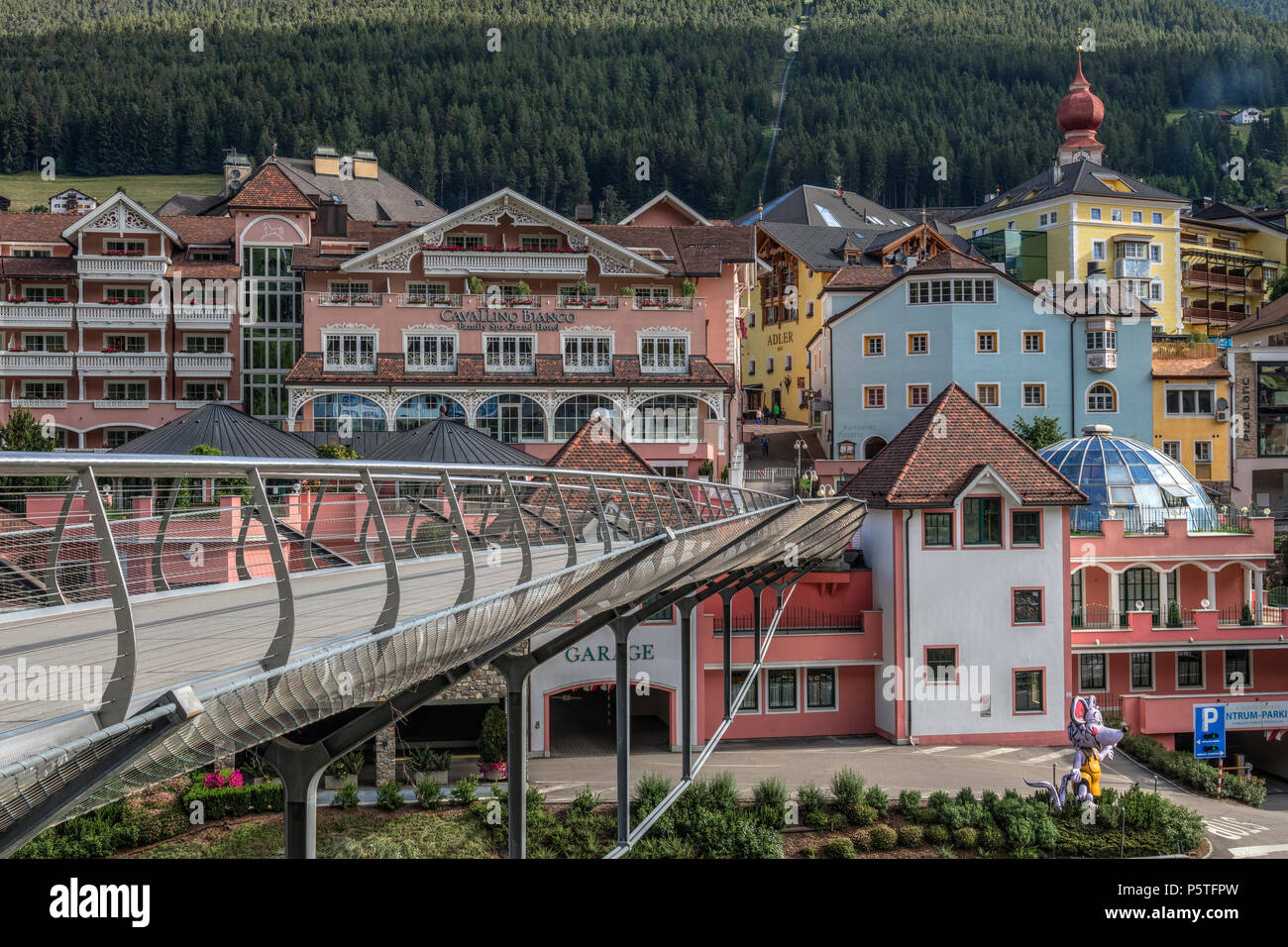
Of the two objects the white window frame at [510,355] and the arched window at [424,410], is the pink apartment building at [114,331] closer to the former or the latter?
the arched window at [424,410]

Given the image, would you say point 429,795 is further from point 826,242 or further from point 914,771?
point 826,242

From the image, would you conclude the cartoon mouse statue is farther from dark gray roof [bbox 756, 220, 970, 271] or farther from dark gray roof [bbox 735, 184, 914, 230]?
dark gray roof [bbox 735, 184, 914, 230]

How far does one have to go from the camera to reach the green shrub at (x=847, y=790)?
3072 centimetres

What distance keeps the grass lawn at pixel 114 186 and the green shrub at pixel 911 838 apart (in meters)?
119

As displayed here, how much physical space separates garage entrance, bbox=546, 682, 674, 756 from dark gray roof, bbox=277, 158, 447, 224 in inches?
2121

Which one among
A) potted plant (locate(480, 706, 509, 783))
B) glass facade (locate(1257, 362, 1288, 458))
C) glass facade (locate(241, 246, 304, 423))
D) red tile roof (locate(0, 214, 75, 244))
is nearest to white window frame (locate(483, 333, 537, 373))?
glass facade (locate(241, 246, 304, 423))

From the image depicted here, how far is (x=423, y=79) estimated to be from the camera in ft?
526

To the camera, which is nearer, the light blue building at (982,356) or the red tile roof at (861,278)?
the light blue building at (982,356)

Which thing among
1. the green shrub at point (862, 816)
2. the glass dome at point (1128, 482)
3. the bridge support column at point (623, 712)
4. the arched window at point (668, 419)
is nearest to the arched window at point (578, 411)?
the arched window at point (668, 419)

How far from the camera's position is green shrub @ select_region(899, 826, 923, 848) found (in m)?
29.6

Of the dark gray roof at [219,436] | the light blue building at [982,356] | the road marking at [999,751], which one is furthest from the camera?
the light blue building at [982,356]

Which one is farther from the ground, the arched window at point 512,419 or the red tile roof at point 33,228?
the red tile roof at point 33,228
